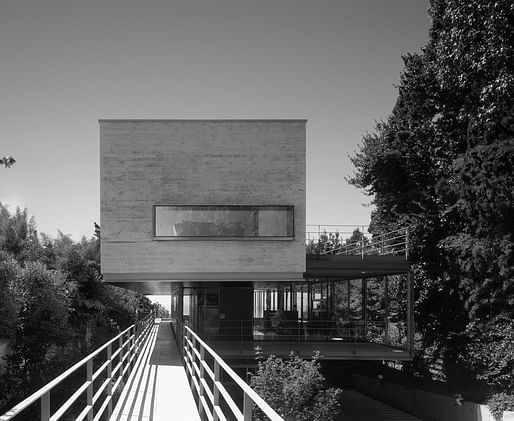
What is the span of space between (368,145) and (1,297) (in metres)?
20.4

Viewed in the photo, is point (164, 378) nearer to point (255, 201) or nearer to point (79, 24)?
point (255, 201)

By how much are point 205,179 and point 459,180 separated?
351 inches

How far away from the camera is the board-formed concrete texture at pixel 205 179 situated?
74.9 feet

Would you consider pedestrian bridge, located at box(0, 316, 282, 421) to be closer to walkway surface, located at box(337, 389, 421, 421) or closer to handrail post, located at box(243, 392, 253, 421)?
handrail post, located at box(243, 392, 253, 421)

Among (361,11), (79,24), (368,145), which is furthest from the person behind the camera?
(368,145)

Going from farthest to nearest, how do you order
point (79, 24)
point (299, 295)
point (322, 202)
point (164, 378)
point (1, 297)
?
point (322, 202) < point (299, 295) < point (79, 24) < point (1, 297) < point (164, 378)

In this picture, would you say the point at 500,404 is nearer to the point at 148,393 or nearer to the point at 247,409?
the point at 148,393

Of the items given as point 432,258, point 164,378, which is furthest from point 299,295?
point 164,378

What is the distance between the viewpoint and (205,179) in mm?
23094

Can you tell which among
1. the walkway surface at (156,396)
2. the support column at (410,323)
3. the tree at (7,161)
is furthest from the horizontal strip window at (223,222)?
the tree at (7,161)

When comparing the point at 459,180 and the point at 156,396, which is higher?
the point at 459,180

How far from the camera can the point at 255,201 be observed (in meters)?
23.0

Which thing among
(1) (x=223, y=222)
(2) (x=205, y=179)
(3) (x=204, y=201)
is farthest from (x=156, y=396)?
(2) (x=205, y=179)

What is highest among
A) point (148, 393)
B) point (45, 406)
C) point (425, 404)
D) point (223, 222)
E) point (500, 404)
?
point (223, 222)
